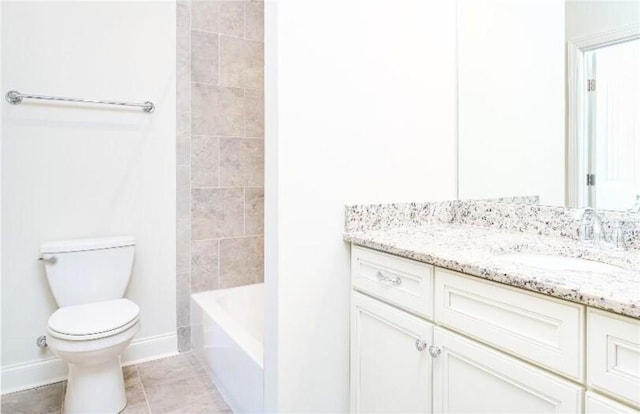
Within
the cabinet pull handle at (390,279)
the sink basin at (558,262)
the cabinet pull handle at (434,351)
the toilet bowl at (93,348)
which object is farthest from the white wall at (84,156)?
the sink basin at (558,262)

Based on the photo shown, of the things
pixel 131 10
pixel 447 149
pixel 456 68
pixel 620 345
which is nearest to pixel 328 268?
pixel 447 149

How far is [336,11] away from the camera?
1.55 metres

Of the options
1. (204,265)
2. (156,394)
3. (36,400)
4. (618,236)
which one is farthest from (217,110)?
(618,236)

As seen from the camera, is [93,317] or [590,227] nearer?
[590,227]

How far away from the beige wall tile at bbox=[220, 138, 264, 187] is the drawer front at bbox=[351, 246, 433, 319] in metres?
1.29

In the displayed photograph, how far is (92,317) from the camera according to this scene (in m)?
1.90

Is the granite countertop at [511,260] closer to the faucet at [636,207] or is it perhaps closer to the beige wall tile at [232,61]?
the faucet at [636,207]

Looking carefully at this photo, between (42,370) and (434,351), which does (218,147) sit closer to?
(42,370)

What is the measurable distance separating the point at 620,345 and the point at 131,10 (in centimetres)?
258

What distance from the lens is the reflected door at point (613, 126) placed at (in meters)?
1.40

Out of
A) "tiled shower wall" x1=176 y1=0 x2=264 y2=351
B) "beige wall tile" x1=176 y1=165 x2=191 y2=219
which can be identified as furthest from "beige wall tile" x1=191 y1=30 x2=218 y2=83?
"beige wall tile" x1=176 y1=165 x2=191 y2=219

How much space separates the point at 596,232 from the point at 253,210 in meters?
1.90

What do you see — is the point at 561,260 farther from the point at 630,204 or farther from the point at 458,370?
the point at 458,370

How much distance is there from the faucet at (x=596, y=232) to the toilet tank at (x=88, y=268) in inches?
81.8
